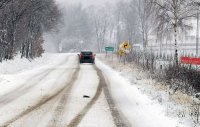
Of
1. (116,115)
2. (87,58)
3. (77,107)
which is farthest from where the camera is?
(87,58)

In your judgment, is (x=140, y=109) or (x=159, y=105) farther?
(x=159, y=105)

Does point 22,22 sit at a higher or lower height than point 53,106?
higher

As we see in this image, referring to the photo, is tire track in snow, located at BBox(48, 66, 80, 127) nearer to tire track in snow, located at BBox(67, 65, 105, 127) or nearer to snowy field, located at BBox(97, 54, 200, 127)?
tire track in snow, located at BBox(67, 65, 105, 127)

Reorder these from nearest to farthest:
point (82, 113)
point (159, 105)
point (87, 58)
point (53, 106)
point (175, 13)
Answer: point (82, 113) → point (53, 106) → point (159, 105) → point (175, 13) → point (87, 58)

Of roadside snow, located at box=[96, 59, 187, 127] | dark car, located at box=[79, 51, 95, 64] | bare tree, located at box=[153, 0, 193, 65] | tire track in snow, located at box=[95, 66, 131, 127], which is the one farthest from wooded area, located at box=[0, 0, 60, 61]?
tire track in snow, located at box=[95, 66, 131, 127]

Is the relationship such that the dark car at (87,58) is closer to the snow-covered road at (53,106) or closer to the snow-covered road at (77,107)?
the snow-covered road at (53,106)

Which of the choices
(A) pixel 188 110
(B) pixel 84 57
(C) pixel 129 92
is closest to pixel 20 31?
(B) pixel 84 57

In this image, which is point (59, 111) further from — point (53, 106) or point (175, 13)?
Result: point (175, 13)

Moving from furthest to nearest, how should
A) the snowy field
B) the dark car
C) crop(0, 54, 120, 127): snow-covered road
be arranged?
1. the dark car
2. the snowy field
3. crop(0, 54, 120, 127): snow-covered road

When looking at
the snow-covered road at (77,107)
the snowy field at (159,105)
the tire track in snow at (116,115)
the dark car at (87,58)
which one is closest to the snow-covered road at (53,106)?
the snow-covered road at (77,107)

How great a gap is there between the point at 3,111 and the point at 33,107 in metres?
1.13

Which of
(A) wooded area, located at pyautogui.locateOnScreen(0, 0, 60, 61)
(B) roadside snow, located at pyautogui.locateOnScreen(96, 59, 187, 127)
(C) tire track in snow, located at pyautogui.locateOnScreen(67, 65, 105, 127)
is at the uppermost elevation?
(A) wooded area, located at pyautogui.locateOnScreen(0, 0, 60, 61)

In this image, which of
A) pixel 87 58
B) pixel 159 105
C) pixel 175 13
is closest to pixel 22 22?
pixel 87 58

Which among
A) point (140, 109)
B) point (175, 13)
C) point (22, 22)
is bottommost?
point (140, 109)
